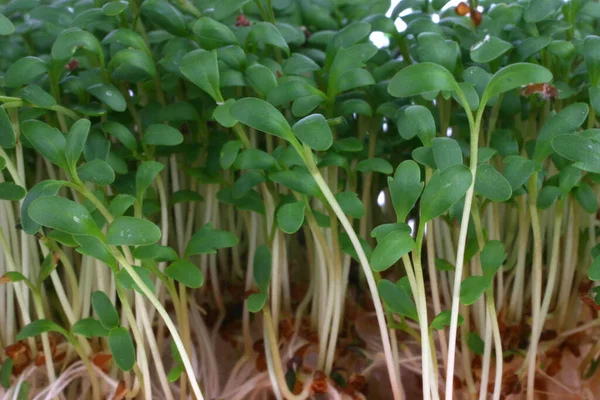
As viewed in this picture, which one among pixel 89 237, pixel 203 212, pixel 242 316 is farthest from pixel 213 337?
pixel 89 237


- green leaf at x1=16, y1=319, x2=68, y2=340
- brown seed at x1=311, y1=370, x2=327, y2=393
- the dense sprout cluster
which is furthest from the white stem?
green leaf at x1=16, y1=319, x2=68, y2=340

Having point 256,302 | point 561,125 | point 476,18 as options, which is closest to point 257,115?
point 256,302

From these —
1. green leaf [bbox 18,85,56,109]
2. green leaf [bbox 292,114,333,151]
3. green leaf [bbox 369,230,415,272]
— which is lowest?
green leaf [bbox 369,230,415,272]

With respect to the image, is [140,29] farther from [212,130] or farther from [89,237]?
[89,237]

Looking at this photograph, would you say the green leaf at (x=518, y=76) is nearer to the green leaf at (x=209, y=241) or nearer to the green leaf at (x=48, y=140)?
the green leaf at (x=209, y=241)

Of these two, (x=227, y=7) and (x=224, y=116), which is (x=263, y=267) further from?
(x=227, y=7)

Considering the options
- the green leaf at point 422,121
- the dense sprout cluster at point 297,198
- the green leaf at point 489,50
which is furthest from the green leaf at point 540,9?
the green leaf at point 422,121

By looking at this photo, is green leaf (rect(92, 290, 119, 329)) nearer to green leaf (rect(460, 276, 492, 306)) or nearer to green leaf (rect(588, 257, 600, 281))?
green leaf (rect(460, 276, 492, 306))
